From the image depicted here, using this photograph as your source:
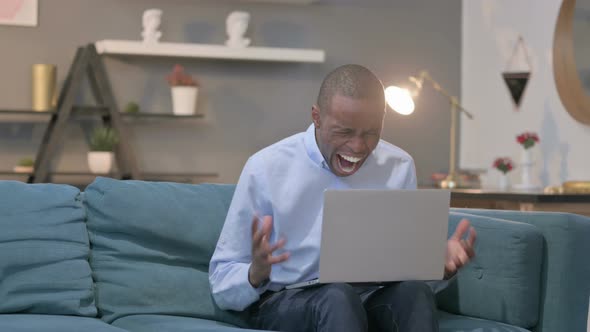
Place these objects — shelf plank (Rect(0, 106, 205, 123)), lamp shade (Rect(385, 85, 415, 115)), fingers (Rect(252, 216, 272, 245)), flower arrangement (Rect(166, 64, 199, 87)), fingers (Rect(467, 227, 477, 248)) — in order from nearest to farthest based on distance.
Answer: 1. fingers (Rect(252, 216, 272, 245))
2. fingers (Rect(467, 227, 477, 248))
3. lamp shade (Rect(385, 85, 415, 115))
4. shelf plank (Rect(0, 106, 205, 123))
5. flower arrangement (Rect(166, 64, 199, 87))

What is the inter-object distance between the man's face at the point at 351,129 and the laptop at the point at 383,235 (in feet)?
0.71

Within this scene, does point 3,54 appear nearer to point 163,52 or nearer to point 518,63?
point 163,52

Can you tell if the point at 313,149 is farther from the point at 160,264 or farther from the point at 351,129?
the point at 160,264

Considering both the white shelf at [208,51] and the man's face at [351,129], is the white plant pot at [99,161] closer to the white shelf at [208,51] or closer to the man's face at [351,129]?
the white shelf at [208,51]

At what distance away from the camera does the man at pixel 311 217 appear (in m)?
2.11

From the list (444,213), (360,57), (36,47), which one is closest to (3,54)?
(36,47)

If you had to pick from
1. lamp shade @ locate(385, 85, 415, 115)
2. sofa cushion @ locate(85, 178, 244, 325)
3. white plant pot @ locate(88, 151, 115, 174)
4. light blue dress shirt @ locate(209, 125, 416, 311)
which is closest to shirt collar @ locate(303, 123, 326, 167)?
light blue dress shirt @ locate(209, 125, 416, 311)

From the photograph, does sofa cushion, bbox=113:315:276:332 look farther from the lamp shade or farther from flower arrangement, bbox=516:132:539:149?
flower arrangement, bbox=516:132:539:149

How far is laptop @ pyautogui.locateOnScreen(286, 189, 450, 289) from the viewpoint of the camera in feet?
6.54

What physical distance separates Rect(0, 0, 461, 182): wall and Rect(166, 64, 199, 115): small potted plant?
17cm

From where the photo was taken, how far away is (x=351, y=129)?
2184mm

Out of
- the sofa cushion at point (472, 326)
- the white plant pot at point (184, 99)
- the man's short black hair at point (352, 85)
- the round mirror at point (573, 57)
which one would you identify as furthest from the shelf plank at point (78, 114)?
the sofa cushion at point (472, 326)

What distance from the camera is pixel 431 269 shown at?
211cm

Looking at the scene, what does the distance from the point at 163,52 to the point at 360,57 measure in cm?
124
